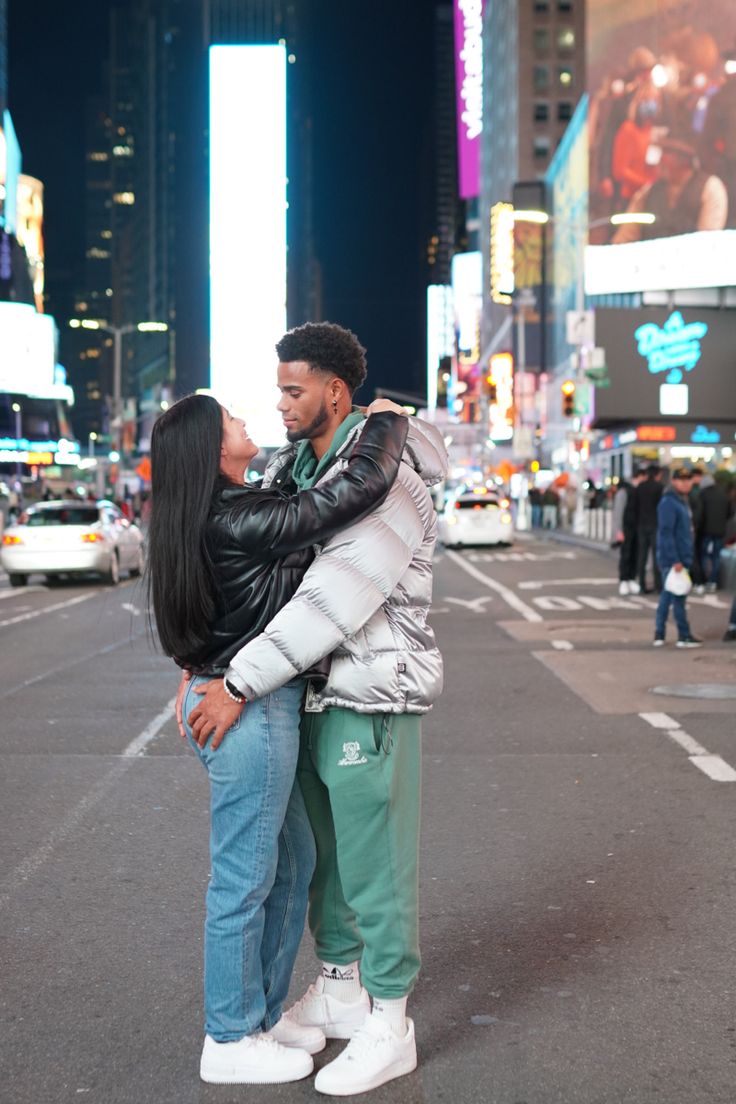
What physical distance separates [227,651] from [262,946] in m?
0.83

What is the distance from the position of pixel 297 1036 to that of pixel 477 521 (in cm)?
3500

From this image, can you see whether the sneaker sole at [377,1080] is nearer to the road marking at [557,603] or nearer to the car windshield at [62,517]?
the road marking at [557,603]

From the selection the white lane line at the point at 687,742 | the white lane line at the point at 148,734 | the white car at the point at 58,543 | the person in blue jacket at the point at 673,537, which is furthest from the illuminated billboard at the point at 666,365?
the white lane line at the point at 687,742

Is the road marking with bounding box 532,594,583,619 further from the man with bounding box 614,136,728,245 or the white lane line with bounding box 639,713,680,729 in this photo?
the man with bounding box 614,136,728,245

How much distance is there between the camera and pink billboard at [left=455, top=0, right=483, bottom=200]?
14275 centimetres

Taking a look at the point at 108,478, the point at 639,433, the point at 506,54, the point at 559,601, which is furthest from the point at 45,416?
the point at 559,601

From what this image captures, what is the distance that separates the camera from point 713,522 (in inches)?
879

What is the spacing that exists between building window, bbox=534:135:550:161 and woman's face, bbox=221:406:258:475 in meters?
113

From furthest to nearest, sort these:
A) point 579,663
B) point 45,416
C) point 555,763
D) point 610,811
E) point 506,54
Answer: point 45,416 < point 506,54 < point 579,663 < point 555,763 < point 610,811

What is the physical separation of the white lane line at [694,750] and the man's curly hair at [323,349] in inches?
184

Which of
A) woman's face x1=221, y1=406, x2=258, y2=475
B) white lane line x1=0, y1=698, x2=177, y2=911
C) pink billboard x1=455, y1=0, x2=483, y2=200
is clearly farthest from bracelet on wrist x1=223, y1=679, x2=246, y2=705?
pink billboard x1=455, y1=0, x2=483, y2=200

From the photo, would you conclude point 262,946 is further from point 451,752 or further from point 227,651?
point 451,752

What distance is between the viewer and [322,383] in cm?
383

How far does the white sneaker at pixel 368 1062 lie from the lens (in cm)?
370
